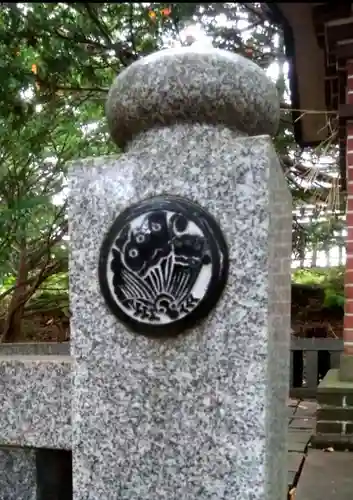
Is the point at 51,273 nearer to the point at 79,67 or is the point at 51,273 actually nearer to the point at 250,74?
the point at 79,67

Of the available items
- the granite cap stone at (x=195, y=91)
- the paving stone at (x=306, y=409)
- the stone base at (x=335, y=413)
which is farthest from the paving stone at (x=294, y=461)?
the granite cap stone at (x=195, y=91)

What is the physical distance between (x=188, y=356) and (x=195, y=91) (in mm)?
580

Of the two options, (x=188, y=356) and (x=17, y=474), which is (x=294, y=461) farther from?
(x=188, y=356)

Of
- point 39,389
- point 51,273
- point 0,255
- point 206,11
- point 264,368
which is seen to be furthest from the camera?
point 51,273

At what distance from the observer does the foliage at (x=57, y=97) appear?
3.52 metres

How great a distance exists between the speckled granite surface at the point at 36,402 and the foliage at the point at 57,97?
1.65m

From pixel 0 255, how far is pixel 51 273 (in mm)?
1858

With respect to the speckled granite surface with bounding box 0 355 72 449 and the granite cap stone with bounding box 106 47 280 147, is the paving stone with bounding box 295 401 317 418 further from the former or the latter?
the granite cap stone with bounding box 106 47 280 147

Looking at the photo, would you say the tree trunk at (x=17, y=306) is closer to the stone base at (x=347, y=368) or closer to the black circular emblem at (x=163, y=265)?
the stone base at (x=347, y=368)

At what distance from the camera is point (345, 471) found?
2850 millimetres

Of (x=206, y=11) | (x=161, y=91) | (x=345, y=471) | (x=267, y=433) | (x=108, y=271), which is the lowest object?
(x=345, y=471)

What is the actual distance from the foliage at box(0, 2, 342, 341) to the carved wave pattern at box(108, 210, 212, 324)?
5.96ft

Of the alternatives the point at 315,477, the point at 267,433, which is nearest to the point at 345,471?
the point at 315,477

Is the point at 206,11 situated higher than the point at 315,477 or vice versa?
the point at 206,11
